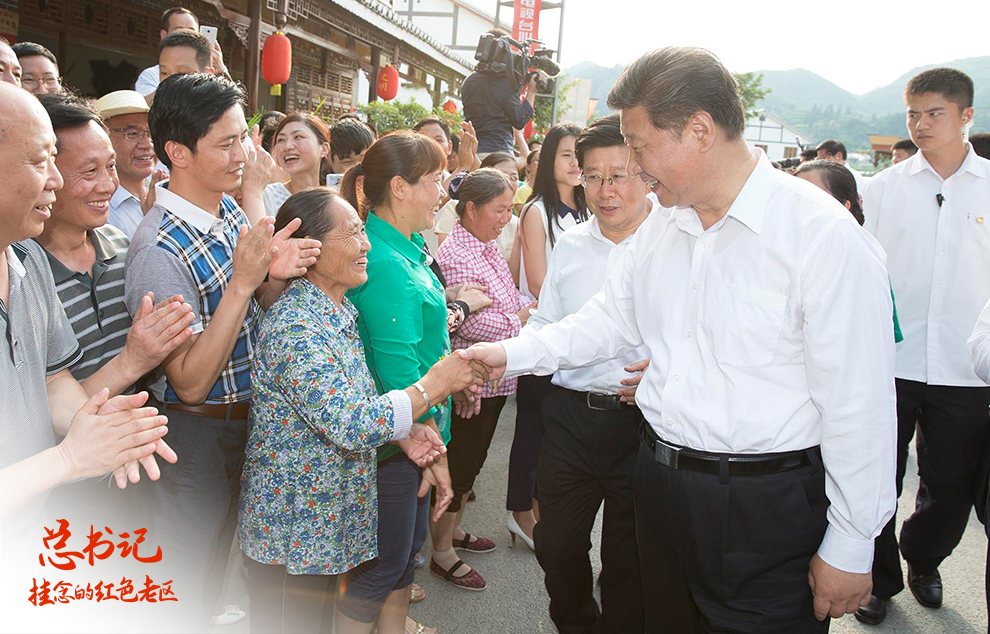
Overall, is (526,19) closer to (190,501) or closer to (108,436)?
(190,501)

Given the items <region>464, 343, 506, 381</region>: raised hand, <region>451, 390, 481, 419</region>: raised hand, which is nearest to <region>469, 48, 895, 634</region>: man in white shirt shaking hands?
<region>464, 343, 506, 381</region>: raised hand

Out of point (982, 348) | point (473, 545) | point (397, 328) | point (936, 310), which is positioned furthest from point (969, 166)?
point (473, 545)

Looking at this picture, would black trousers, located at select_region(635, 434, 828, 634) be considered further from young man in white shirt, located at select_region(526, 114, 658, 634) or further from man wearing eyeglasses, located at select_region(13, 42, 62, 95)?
man wearing eyeglasses, located at select_region(13, 42, 62, 95)

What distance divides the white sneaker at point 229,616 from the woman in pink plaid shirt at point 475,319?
0.87 meters

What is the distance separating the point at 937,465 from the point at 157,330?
3.32m

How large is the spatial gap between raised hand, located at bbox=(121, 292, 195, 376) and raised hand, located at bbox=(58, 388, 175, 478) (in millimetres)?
342

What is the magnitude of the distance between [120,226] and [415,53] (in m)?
12.8

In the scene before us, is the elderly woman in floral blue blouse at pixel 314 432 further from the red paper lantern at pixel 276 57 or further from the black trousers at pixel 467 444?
the red paper lantern at pixel 276 57

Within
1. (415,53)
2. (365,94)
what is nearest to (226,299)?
(415,53)

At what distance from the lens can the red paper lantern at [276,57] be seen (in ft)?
25.6

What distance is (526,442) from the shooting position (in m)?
3.52

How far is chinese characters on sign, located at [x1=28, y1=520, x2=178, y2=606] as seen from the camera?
63.1 inches

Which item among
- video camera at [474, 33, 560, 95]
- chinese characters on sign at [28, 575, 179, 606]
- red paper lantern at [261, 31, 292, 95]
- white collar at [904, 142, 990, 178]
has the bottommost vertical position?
chinese characters on sign at [28, 575, 179, 606]

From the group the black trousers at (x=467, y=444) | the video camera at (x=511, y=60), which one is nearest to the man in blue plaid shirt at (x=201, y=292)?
the black trousers at (x=467, y=444)
